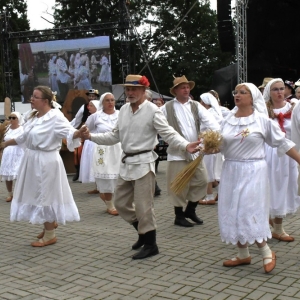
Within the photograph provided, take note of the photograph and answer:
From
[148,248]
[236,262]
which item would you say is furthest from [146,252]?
[236,262]

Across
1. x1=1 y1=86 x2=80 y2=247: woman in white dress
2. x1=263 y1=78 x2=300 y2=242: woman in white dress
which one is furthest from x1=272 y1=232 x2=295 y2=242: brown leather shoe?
x1=1 y1=86 x2=80 y2=247: woman in white dress

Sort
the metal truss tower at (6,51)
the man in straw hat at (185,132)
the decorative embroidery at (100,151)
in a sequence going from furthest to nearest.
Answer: the metal truss tower at (6,51) < the decorative embroidery at (100,151) < the man in straw hat at (185,132)

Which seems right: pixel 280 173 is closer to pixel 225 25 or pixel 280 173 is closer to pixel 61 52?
pixel 225 25

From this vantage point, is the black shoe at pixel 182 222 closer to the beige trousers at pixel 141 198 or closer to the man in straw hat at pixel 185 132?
the man in straw hat at pixel 185 132

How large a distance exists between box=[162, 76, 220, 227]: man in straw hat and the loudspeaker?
10458mm

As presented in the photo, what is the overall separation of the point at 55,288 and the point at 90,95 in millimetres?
6462

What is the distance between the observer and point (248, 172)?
5.15 metres

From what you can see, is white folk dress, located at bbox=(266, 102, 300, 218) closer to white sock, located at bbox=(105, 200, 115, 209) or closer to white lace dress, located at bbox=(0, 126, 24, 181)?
white sock, located at bbox=(105, 200, 115, 209)

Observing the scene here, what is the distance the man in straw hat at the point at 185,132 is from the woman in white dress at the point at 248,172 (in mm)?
2122

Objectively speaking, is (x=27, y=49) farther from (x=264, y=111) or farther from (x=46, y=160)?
(x=264, y=111)

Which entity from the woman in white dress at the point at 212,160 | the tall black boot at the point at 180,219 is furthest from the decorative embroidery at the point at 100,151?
the tall black boot at the point at 180,219

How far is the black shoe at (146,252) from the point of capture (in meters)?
5.86

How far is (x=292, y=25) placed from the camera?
1995cm

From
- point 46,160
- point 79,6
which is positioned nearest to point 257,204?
point 46,160
